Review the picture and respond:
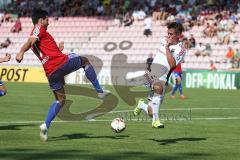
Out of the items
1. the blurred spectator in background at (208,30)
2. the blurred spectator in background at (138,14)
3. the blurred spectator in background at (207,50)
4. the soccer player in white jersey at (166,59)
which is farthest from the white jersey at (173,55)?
the blurred spectator in background at (138,14)

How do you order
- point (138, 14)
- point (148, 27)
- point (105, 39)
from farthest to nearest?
point (105, 39) → point (138, 14) → point (148, 27)

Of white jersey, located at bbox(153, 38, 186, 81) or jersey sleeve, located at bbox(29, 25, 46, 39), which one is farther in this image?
white jersey, located at bbox(153, 38, 186, 81)

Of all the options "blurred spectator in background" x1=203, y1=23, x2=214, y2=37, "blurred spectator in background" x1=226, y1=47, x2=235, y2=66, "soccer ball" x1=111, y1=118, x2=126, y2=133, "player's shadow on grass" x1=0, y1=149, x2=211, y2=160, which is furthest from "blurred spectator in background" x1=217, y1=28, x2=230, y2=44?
"player's shadow on grass" x1=0, y1=149, x2=211, y2=160

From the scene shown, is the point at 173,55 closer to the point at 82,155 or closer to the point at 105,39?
the point at 82,155

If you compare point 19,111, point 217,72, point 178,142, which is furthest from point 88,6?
point 178,142

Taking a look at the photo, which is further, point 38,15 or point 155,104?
point 155,104

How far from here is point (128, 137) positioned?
46.8 feet

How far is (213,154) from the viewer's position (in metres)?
11.7

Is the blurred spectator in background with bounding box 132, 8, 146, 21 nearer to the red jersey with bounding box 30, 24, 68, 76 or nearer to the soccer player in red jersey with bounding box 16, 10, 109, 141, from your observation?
the soccer player in red jersey with bounding box 16, 10, 109, 141

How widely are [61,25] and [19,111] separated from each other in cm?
3389

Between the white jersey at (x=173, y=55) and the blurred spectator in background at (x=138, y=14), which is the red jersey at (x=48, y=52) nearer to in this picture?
the white jersey at (x=173, y=55)

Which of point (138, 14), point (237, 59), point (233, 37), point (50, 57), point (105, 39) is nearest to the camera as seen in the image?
point (50, 57)

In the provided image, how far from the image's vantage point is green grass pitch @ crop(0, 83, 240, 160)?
11.5m

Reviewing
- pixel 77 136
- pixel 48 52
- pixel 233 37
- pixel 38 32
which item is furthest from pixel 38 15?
pixel 233 37
